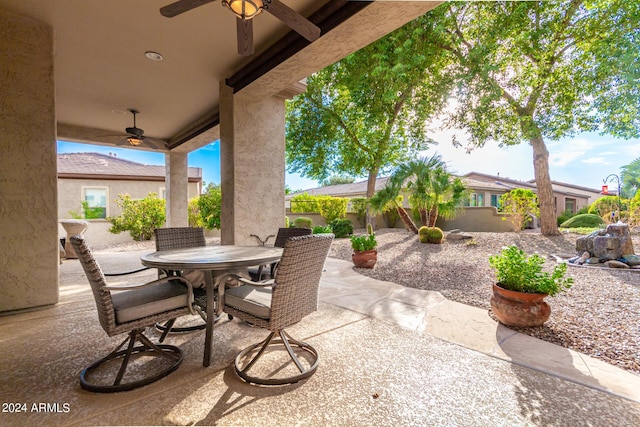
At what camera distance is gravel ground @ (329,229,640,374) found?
2.38 metres

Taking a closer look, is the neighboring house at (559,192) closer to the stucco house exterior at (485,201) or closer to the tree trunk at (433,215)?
the stucco house exterior at (485,201)

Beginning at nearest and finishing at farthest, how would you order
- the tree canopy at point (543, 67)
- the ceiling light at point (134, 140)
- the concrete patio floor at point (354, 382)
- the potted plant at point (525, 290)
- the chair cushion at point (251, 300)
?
1. the concrete patio floor at point (354, 382)
2. the chair cushion at point (251, 300)
3. the potted plant at point (525, 290)
4. the ceiling light at point (134, 140)
5. the tree canopy at point (543, 67)

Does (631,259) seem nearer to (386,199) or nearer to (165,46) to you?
(386,199)

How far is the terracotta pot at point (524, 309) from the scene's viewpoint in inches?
98.1

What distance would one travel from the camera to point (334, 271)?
5.12 meters

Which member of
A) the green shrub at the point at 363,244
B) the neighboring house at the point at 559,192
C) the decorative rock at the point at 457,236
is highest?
the neighboring house at the point at 559,192

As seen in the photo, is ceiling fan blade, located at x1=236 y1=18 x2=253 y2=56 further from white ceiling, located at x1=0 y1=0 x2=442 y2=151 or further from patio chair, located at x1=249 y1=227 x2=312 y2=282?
patio chair, located at x1=249 y1=227 x2=312 y2=282

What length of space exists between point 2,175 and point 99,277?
7.80 ft

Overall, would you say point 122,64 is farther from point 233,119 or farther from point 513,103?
point 513,103

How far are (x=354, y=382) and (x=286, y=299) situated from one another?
675 millimetres

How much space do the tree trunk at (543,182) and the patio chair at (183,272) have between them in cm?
946

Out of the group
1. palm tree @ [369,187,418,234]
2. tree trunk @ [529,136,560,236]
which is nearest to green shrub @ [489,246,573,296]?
palm tree @ [369,187,418,234]

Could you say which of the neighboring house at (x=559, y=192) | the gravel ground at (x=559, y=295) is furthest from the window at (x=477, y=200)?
the gravel ground at (x=559, y=295)

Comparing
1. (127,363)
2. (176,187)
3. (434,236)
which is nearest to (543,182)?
(434,236)
